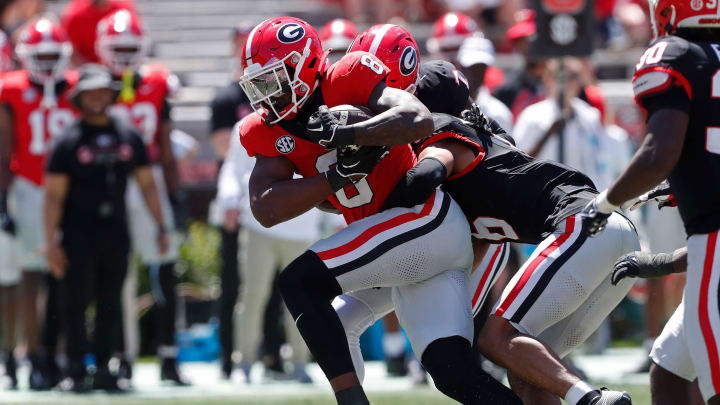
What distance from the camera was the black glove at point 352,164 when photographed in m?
4.30

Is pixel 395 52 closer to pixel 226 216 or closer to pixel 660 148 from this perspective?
pixel 660 148

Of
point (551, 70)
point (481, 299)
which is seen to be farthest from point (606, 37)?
point (481, 299)

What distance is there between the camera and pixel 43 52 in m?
8.39

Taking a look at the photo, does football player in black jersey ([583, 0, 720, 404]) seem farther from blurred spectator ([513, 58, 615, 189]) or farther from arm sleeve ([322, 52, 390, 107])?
blurred spectator ([513, 58, 615, 189])

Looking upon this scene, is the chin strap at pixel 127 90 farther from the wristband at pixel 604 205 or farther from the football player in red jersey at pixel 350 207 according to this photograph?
the wristband at pixel 604 205

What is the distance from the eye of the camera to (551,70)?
8.82 m

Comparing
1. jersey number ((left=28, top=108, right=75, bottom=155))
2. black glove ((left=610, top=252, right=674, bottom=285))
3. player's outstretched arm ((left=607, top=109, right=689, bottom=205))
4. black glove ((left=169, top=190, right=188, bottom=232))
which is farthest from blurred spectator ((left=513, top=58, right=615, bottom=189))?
player's outstretched arm ((left=607, top=109, right=689, bottom=205))

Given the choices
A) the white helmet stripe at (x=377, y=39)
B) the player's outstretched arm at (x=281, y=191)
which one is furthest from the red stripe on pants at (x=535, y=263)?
the white helmet stripe at (x=377, y=39)

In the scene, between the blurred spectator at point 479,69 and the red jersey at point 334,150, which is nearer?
the red jersey at point 334,150

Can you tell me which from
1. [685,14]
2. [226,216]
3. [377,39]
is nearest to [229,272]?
[226,216]

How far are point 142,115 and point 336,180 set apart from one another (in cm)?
441

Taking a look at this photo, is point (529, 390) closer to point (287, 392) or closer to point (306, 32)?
point (306, 32)

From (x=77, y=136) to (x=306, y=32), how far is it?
3539 millimetres

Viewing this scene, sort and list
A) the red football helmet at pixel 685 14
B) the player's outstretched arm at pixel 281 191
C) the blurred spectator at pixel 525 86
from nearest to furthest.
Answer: the red football helmet at pixel 685 14 < the player's outstretched arm at pixel 281 191 < the blurred spectator at pixel 525 86
